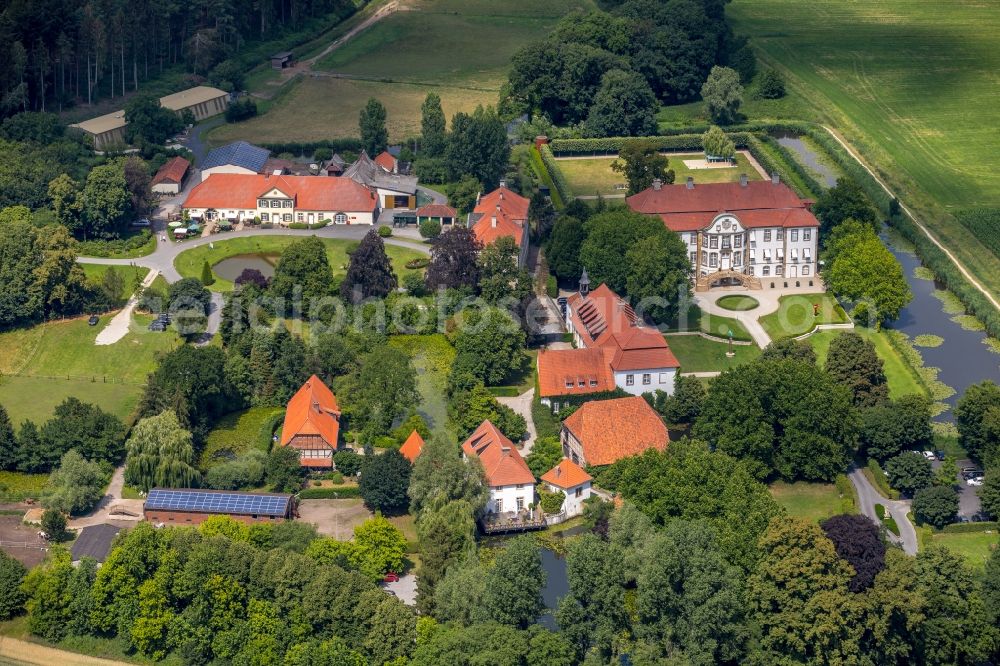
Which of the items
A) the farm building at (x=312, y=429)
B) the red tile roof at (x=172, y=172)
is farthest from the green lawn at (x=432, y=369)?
the red tile roof at (x=172, y=172)

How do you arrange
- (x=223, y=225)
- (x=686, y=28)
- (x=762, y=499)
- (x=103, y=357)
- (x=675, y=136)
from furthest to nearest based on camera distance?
(x=686, y=28) → (x=675, y=136) → (x=223, y=225) → (x=103, y=357) → (x=762, y=499)

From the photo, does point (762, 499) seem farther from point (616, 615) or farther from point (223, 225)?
point (223, 225)

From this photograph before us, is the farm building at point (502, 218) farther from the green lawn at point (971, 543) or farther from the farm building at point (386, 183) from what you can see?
the green lawn at point (971, 543)

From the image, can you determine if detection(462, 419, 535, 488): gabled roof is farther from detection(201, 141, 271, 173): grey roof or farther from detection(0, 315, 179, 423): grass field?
detection(201, 141, 271, 173): grey roof

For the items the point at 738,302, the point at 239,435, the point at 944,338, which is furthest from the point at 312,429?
the point at 944,338

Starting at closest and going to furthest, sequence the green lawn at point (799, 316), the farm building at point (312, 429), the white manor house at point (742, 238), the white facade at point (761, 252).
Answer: the farm building at point (312, 429), the green lawn at point (799, 316), the white manor house at point (742, 238), the white facade at point (761, 252)

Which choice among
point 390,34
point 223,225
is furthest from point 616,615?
point 390,34
